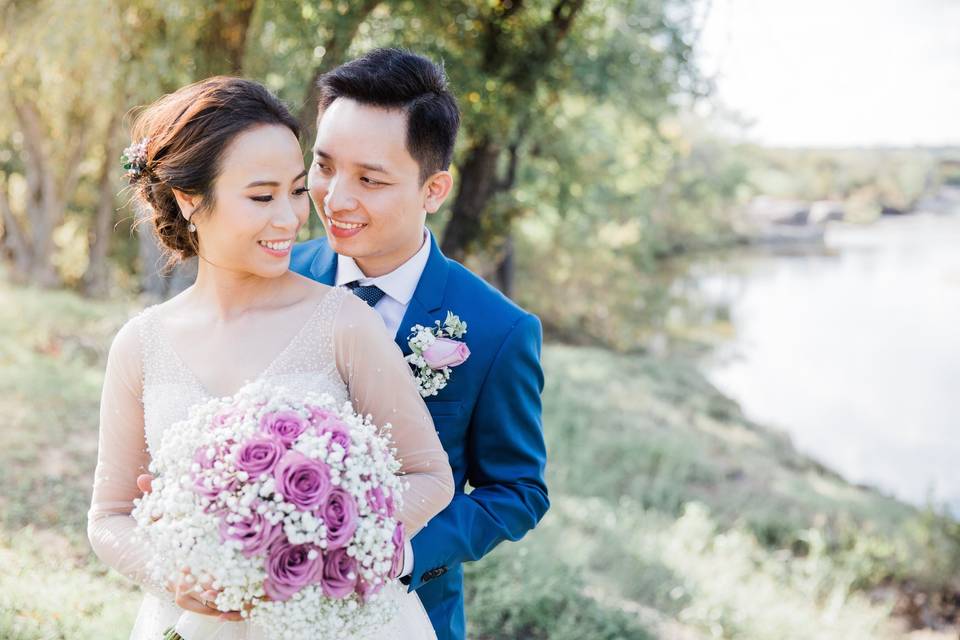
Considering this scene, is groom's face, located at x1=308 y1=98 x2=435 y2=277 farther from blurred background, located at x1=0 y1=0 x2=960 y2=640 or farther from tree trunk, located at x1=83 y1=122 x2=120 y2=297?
tree trunk, located at x1=83 y1=122 x2=120 y2=297

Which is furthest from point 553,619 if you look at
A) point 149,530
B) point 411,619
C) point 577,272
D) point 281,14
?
point 577,272

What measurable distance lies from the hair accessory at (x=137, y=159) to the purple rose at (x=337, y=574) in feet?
3.51

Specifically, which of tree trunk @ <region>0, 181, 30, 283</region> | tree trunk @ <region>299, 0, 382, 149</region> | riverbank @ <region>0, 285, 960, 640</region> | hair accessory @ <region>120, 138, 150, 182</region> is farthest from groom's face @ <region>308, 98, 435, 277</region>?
tree trunk @ <region>0, 181, 30, 283</region>

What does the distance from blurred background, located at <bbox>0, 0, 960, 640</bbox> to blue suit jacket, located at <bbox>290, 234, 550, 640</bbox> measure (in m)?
0.80

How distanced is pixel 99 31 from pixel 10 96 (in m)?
5.26

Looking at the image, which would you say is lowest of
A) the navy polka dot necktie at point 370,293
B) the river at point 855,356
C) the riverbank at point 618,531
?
the river at point 855,356

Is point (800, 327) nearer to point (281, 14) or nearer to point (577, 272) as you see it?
point (577, 272)

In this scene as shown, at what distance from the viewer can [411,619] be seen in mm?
1936

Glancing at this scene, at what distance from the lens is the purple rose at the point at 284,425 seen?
1534 millimetres

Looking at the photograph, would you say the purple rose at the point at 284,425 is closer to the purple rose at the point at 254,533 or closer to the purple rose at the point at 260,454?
the purple rose at the point at 260,454

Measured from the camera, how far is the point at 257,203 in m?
1.84

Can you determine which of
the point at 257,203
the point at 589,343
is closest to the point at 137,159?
the point at 257,203

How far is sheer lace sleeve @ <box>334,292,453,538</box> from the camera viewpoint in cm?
179

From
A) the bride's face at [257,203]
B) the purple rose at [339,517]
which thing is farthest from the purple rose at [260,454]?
the bride's face at [257,203]
